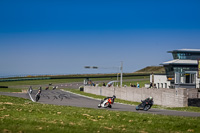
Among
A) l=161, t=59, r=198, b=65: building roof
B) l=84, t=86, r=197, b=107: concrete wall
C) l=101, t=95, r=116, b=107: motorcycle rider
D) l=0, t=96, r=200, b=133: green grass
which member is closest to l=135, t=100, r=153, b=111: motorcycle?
l=101, t=95, r=116, b=107: motorcycle rider

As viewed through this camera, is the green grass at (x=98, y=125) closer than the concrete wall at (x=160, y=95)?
Yes

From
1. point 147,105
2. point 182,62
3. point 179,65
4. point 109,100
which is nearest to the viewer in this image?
point 147,105

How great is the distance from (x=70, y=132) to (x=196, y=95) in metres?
23.2

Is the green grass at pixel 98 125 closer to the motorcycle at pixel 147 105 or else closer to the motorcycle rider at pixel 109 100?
the motorcycle at pixel 147 105

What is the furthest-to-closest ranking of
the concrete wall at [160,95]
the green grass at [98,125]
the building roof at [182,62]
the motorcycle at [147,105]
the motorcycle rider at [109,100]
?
the building roof at [182,62] < the concrete wall at [160,95] < the motorcycle rider at [109,100] < the motorcycle at [147,105] < the green grass at [98,125]

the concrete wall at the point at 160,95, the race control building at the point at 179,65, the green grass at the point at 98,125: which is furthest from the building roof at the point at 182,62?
the green grass at the point at 98,125

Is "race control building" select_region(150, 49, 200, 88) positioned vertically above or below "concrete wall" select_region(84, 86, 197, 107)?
above

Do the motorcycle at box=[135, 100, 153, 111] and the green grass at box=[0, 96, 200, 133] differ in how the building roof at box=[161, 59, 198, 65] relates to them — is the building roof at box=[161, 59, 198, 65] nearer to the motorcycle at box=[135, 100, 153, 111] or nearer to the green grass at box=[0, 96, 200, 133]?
the motorcycle at box=[135, 100, 153, 111]

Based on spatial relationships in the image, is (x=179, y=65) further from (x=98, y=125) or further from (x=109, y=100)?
(x=98, y=125)

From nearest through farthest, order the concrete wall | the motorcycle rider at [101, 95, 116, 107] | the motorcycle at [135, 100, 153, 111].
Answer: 1. the motorcycle at [135, 100, 153, 111]
2. the motorcycle rider at [101, 95, 116, 107]
3. the concrete wall

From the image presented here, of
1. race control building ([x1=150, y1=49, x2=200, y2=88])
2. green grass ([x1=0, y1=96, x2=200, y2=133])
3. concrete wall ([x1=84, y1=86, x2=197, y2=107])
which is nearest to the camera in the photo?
green grass ([x1=0, y1=96, x2=200, y2=133])

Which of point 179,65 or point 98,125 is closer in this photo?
point 98,125

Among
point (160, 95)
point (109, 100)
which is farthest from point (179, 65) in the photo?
point (109, 100)

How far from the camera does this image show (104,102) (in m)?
28.7
